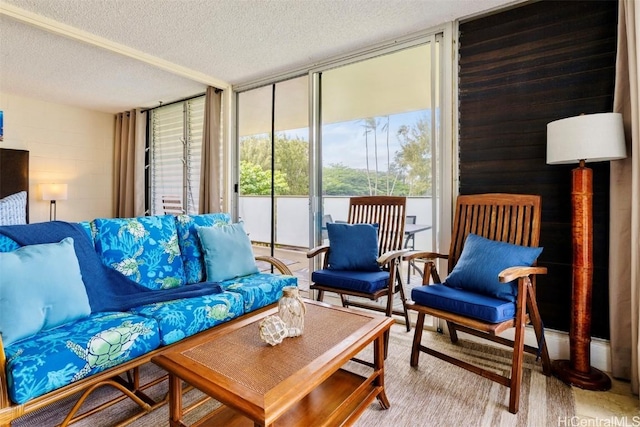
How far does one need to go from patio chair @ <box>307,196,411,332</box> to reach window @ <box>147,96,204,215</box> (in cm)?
257

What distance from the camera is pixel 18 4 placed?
239 centimetres

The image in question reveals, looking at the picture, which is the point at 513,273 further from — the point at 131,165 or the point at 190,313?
the point at 131,165

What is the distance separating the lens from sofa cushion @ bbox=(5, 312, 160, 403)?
1211mm

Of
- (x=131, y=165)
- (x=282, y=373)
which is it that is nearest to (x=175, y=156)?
(x=131, y=165)

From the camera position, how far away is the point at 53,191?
444 centimetres

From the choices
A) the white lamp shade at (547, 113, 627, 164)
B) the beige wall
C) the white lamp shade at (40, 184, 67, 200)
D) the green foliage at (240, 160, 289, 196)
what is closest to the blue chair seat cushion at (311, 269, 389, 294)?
the white lamp shade at (547, 113, 627, 164)

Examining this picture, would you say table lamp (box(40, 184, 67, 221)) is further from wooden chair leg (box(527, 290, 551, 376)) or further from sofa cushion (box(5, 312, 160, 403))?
wooden chair leg (box(527, 290, 551, 376))

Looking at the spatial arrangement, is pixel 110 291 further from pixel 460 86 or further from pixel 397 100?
Answer: pixel 397 100

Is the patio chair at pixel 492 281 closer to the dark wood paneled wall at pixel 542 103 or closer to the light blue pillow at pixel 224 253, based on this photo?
the dark wood paneled wall at pixel 542 103

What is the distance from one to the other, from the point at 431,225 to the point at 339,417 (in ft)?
6.00

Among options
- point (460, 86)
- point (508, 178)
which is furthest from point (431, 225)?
point (460, 86)

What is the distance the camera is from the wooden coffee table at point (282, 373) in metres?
1.05

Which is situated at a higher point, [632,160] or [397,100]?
[397,100]

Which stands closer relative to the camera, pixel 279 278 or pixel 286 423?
pixel 286 423
